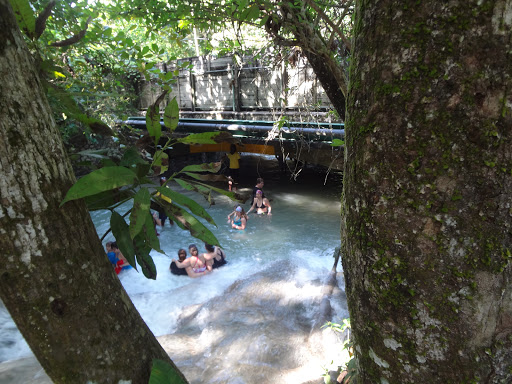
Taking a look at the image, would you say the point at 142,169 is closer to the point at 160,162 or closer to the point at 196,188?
the point at 160,162

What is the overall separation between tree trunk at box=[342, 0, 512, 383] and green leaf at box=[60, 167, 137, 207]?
0.73 metres

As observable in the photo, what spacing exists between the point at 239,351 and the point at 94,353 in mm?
2955

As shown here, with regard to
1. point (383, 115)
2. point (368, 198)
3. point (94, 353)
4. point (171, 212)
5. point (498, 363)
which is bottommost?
point (94, 353)

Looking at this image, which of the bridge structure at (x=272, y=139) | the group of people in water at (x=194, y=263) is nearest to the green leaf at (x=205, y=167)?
the bridge structure at (x=272, y=139)

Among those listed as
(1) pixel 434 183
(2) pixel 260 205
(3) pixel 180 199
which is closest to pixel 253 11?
(3) pixel 180 199

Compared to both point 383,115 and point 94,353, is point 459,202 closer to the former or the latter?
point 383,115

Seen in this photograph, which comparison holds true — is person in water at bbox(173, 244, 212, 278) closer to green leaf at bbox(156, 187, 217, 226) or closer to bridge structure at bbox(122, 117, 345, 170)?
bridge structure at bbox(122, 117, 345, 170)

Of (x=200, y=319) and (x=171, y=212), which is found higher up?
(x=171, y=212)

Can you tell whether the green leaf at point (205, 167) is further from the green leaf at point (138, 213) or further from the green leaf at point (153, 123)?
the green leaf at point (138, 213)

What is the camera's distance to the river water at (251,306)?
3467mm

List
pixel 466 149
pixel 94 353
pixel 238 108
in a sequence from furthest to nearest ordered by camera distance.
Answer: pixel 238 108 < pixel 94 353 < pixel 466 149

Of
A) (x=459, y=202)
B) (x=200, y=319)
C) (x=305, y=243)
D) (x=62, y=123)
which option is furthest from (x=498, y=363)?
(x=62, y=123)

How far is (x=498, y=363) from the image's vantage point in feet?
2.58

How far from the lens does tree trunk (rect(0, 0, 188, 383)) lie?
88 centimetres
